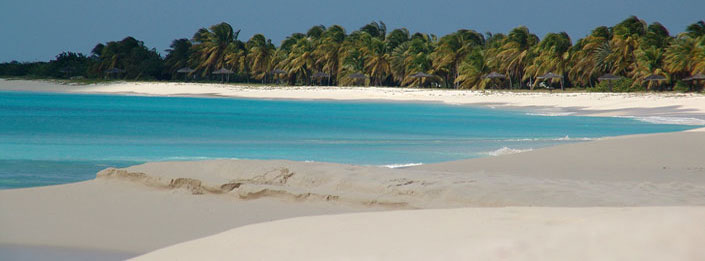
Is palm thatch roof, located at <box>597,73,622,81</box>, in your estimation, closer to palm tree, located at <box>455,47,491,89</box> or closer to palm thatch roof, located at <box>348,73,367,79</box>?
palm tree, located at <box>455,47,491,89</box>

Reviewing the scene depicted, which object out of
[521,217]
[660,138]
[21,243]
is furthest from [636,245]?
[660,138]

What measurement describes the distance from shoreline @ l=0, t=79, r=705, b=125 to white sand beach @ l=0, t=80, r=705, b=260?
66.2 feet

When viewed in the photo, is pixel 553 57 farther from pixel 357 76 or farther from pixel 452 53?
pixel 357 76

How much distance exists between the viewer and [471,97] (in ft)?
182

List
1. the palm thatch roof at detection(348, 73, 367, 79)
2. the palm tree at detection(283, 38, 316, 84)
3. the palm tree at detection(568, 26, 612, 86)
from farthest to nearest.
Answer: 1. the palm tree at detection(283, 38, 316, 84)
2. the palm thatch roof at detection(348, 73, 367, 79)
3. the palm tree at detection(568, 26, 612, 86)

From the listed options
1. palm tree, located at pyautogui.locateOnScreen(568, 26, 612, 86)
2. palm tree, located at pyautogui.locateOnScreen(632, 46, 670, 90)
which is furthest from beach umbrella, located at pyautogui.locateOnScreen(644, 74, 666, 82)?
palm tree, located at pyautogui.locateOnScreen(568, 26, 612, 86)

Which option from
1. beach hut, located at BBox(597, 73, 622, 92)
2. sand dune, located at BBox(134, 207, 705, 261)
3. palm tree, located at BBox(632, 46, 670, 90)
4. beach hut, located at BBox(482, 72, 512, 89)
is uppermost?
palm tree, located at BBox(632, 46, 670, 90)

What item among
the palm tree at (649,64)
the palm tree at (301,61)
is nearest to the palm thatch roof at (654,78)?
the palm tree at (649,64)

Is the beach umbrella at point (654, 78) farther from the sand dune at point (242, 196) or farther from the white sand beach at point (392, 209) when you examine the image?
the sand dune at point (242, 196)

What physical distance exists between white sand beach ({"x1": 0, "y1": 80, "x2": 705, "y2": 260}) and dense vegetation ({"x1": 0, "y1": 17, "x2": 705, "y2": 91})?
46.8 m

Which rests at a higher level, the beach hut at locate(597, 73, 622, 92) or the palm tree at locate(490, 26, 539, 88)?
the palm tree at locate(490, 26, 539, 88)

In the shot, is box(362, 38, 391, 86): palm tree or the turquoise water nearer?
the turquoise water

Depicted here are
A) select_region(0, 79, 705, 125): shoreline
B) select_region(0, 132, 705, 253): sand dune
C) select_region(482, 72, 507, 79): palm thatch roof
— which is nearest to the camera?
select_region(0, 132, 705, 253): sand dune

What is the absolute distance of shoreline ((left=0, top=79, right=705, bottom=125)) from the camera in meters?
38.6
